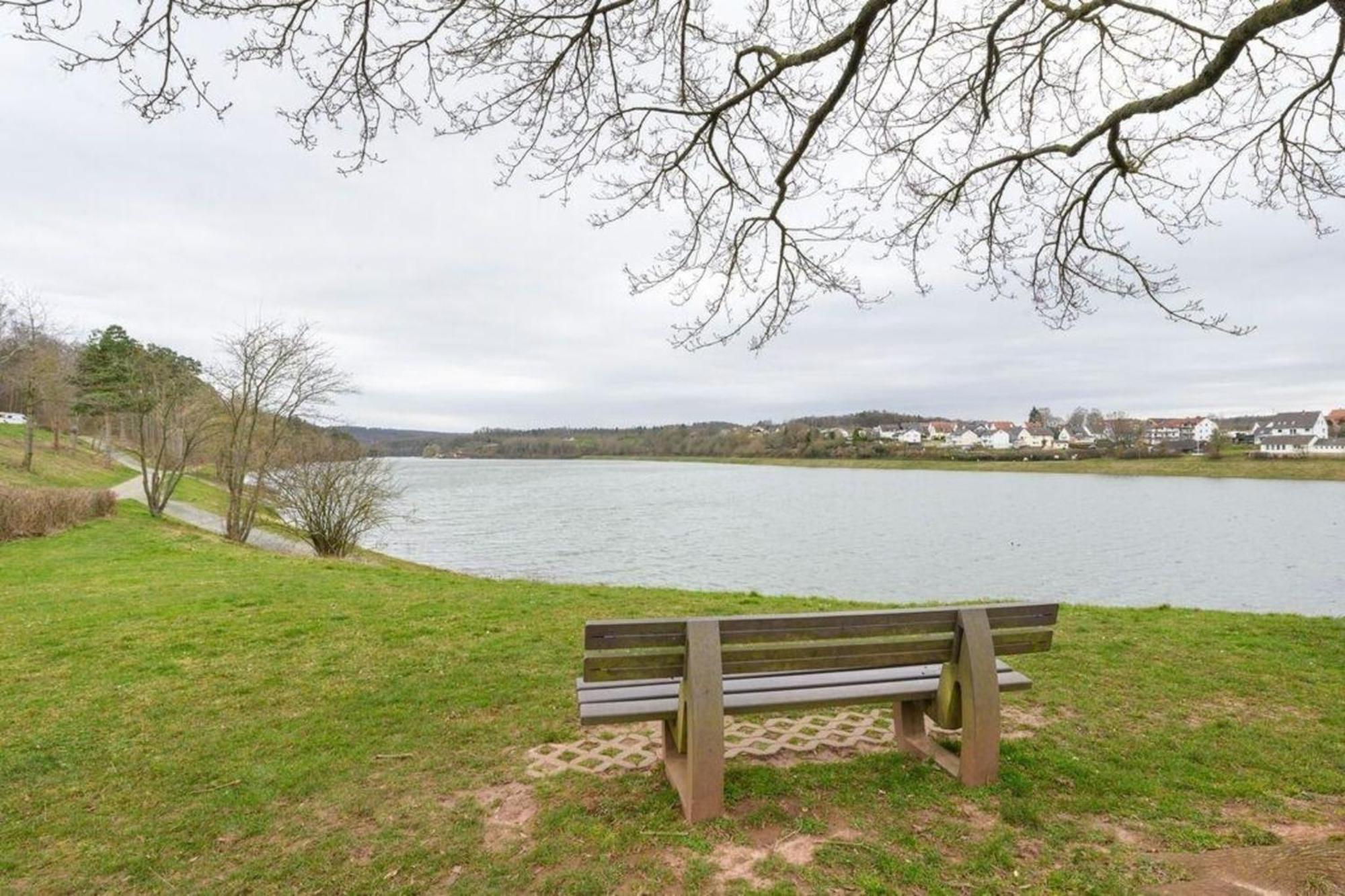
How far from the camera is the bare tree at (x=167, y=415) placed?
21.9 meters

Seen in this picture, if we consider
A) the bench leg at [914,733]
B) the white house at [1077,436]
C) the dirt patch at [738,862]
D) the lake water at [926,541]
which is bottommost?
the lake water at [926,541]

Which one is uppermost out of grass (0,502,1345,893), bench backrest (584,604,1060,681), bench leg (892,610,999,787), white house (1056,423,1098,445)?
white house (1056,423,1098,445)

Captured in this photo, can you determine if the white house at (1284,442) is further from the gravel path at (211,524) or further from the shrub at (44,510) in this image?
the shrub at (44,510)

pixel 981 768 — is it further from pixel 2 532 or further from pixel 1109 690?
pixel 2 532

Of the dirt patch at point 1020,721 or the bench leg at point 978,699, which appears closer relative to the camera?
the bench leg at point 978,699

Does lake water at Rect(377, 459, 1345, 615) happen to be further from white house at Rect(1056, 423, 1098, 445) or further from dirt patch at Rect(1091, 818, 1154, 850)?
white house at Rect(1056, 423, 1098, 445)

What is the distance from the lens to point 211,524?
25.7 metres

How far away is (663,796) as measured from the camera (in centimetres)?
336

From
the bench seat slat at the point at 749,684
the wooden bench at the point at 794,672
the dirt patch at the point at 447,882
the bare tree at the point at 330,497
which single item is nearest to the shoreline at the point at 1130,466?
the bare tree at the point at 330,497

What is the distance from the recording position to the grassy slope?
27531 millimetres

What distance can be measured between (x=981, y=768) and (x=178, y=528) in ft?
77.4

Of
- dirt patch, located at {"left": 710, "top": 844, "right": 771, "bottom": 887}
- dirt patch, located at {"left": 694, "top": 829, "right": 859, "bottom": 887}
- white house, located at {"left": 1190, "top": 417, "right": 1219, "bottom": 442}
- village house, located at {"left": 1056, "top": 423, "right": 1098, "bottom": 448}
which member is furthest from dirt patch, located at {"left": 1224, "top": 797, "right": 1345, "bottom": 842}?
white house, located at {"left": 1190, "top": 417, "right": 1219, "bottom": 442}

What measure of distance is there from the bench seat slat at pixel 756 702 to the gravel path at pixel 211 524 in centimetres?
1959

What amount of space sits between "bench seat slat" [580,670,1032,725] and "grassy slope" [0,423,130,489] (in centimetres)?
2776
